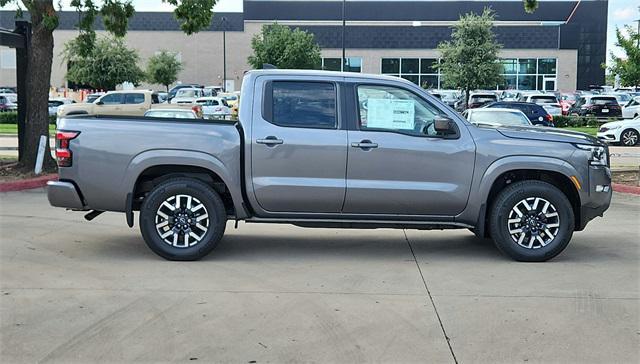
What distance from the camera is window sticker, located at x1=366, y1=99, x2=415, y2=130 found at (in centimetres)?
740

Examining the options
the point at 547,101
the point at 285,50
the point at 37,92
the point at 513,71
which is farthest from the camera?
the point at 513,71

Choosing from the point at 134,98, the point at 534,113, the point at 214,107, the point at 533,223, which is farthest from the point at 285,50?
the point at 533,223

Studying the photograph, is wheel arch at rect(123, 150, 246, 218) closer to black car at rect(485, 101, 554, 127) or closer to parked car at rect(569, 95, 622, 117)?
black car at rect(485, 101, 554, 127)

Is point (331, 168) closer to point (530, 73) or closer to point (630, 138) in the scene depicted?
point (630, 138)

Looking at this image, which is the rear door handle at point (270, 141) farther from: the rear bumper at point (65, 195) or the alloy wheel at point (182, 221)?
the rear bumper at point (65, 195)

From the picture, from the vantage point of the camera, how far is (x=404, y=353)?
484 centimetres

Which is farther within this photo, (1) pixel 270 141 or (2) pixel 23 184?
(2) pixel 23 184

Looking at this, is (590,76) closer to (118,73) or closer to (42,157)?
(118,73)

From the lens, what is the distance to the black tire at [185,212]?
7246 millimetres

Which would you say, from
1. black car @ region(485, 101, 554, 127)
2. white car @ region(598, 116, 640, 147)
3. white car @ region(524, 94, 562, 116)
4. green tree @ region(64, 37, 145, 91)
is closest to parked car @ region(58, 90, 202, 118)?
black car @ region(485, 101, 554, 127)

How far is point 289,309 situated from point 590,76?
77599mm

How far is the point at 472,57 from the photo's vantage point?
4588 cm

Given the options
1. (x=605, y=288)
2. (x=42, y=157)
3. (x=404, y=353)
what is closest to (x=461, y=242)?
(x=605, y=288)

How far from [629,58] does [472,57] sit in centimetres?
2918
